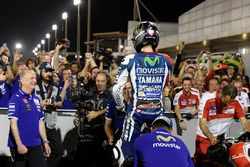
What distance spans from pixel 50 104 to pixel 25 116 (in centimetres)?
171

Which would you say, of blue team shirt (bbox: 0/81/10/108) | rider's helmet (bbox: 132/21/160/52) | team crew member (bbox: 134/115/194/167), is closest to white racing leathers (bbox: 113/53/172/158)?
rider's helmet (bbox: 132/21/160/52)

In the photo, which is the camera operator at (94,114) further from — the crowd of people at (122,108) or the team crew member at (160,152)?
the team crew member at (160,152)

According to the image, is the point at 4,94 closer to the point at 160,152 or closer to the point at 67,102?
the point at 67,102

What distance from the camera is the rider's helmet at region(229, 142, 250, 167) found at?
4.90 m

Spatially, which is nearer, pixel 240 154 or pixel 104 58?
pixel 240 154

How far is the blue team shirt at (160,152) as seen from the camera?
14.5 ft

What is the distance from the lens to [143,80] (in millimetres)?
5305

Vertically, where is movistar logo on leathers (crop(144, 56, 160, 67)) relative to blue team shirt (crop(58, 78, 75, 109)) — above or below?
above

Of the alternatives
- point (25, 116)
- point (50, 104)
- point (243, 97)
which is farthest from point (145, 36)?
point (243, 97)

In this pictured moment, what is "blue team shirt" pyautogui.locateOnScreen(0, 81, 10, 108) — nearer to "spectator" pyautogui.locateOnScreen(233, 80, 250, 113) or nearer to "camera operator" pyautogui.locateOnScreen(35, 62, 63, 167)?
"camera operator" pyautogui.locateOnScreen(35, 62, 63, 167)

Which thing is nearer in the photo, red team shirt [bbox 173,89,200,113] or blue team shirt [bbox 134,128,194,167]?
blue team shirt [bbox 134,128,194,167]

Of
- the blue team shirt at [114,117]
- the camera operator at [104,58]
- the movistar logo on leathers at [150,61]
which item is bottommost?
the blue team shirt at [114,117]

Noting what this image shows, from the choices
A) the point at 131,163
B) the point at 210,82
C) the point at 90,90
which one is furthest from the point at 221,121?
the point at 131,163

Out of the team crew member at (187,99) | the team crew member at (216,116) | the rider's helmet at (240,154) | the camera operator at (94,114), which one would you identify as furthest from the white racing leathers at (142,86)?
the team crew member at (187,99)
